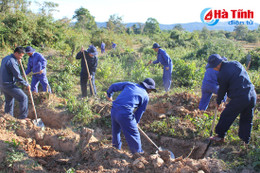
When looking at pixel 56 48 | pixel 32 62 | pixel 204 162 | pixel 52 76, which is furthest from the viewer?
pixel 56 48

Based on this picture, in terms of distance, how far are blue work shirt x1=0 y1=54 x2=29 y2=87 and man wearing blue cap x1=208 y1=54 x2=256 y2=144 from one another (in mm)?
4141

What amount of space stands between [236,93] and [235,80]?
22 cm

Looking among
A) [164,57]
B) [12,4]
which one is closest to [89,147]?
[164,57]

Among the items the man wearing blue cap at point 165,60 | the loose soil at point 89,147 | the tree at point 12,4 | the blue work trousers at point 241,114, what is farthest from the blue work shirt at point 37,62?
the tree at point 12,4

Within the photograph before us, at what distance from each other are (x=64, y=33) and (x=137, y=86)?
1111 centimetres

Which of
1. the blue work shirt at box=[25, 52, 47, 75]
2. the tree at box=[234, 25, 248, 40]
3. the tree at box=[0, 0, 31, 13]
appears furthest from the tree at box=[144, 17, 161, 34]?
the blue work shirt at box=[25, 52, 47, 75]

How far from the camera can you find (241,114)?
3.66 meters

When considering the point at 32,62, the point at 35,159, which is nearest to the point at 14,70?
the point at 32,62

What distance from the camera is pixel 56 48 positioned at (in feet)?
38.7

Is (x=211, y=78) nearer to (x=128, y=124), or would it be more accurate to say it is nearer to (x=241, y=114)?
(x=241, y=114)

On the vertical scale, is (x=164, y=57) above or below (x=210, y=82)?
above

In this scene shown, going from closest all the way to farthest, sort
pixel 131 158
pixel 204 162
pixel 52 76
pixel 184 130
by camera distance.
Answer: pixel 204 162 < pixel 131 158 < pixel 184 130 < pixel 52 76

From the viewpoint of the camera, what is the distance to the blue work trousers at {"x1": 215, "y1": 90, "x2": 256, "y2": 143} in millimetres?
3409

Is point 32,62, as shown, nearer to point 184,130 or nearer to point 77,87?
point 77,87
